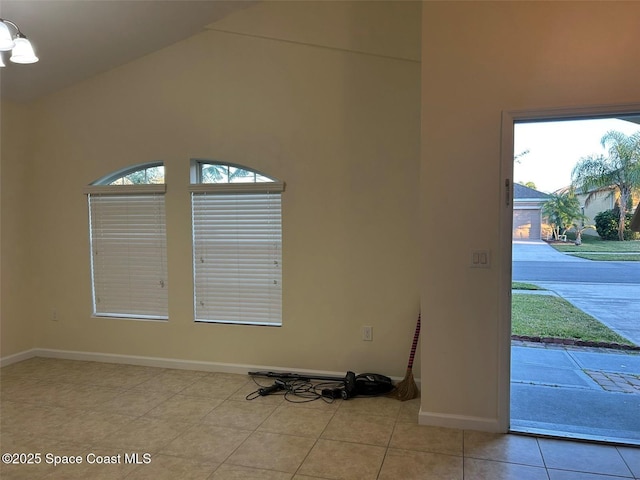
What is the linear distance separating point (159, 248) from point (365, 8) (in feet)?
9.27

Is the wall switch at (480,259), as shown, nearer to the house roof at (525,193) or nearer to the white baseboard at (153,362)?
the house roof at (525,193)

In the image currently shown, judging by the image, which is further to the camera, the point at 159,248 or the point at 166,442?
the point at 159,248

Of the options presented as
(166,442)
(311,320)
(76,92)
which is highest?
(76,92)

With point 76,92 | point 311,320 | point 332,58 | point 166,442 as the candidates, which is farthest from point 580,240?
point 76,92

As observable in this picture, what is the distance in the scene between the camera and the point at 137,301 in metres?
4.01

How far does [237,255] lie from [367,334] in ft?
4.50

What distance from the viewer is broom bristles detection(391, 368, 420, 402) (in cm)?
313

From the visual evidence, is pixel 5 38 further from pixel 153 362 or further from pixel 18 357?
pixel 18 357

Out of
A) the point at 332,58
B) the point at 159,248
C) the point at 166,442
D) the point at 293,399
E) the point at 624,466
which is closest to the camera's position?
the point at 624,466

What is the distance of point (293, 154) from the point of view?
3508 mm

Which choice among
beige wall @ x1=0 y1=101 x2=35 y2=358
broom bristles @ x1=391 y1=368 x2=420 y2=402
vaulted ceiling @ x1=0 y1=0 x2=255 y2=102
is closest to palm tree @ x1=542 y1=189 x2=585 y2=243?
broom bristles @ x1=391 y1=368 x2=420 y2=402

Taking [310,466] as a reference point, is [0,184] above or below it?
above

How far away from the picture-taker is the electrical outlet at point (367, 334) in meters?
3.42

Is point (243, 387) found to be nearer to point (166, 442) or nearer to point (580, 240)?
point (166, 442)
